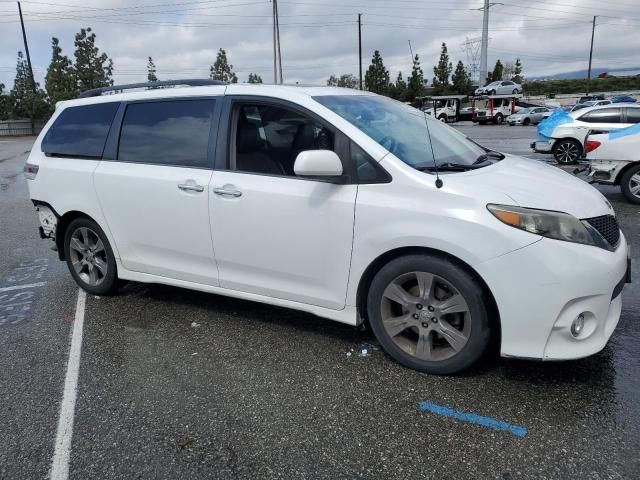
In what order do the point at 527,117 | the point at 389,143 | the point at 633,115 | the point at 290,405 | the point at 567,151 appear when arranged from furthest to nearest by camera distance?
1. the point at 527,117
2. the point at 567,151
3. the point at 633,115
4. the point at 389,143
5. the point at 290,405

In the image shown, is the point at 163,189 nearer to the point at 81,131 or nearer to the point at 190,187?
the point at 190,187

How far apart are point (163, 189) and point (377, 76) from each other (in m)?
69.7

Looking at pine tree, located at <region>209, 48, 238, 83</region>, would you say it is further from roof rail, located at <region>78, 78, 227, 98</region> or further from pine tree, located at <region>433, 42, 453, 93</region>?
roof rail, located at <region>78, 78, 227, 98</region>

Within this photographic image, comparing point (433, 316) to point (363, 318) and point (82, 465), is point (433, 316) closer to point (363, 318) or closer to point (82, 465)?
point (363, 318)

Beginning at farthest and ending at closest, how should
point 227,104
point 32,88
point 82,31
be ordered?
point 82,31, point 32,88, point 227,104

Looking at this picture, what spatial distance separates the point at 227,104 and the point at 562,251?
244 centimetres

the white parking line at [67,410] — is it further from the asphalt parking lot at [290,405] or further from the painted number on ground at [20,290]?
the painted number on ground at [20,290]

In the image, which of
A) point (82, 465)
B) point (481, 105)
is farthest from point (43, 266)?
point (481, 105)

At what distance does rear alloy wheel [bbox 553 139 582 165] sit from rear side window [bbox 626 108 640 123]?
127 cm

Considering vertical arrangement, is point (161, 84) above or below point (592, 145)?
above

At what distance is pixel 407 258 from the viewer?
316cm

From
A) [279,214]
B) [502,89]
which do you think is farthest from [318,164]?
[502,89]

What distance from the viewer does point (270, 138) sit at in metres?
3.76

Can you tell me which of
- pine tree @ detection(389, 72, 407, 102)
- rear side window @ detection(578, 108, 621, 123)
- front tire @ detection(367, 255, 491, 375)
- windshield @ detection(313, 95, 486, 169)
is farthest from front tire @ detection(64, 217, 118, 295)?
pine tree @ detection(389, 72, 407, 102)
